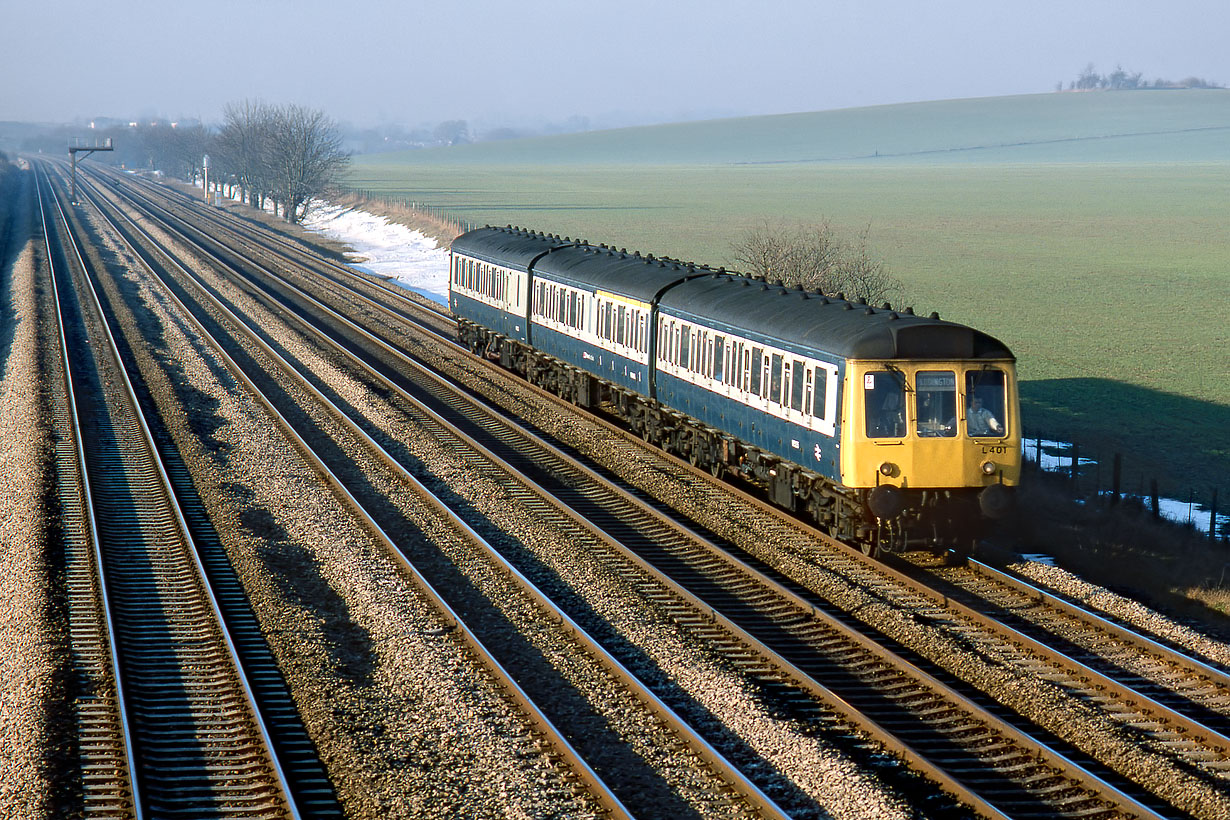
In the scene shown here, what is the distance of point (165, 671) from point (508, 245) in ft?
69.5

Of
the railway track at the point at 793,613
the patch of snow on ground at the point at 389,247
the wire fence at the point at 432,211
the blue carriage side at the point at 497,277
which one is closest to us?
the railway track at the point at 793,613

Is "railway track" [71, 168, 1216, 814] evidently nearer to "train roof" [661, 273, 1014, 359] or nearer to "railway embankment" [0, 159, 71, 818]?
"train roof" [661, 273, 1014, 359]

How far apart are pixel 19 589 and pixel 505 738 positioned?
717 cm

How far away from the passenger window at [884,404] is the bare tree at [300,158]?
74467mm

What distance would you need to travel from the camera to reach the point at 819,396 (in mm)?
17141

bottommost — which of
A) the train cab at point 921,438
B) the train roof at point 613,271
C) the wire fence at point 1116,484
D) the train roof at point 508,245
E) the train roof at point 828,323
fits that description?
the wire fence at point 1116,484

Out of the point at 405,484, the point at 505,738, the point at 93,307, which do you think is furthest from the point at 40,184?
the point at 505,738

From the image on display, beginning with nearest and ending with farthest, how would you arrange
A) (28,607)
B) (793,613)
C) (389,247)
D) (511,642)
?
1. (511,642)
2. (28,607)
3. (793,613)
4. (389,247)

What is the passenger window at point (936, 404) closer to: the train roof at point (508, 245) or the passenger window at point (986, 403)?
the passenger window at point (986, 403)

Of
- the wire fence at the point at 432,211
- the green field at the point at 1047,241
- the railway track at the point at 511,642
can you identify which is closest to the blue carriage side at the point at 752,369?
the railway track at the point at 511,642

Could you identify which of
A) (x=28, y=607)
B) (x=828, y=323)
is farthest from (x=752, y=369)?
(x=28, y=607)

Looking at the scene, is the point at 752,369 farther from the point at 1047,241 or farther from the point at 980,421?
the point at 1047,241

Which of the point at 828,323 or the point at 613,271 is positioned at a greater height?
the point at 613,271

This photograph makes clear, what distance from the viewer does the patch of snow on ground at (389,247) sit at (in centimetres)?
5629
